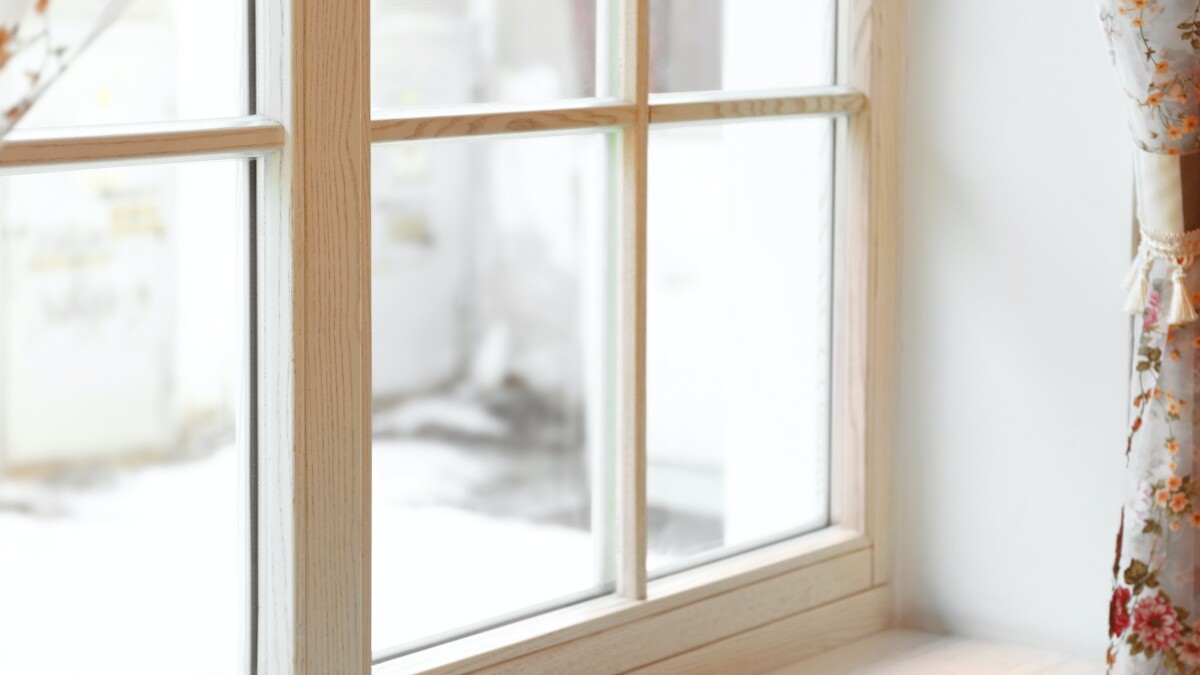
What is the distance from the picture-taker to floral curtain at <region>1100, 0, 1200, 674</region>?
1.58 metres

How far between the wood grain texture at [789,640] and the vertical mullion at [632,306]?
128mm

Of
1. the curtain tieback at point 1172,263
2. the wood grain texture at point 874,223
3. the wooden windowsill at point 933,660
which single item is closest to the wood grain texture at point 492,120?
the wood grain texture at point 874,223

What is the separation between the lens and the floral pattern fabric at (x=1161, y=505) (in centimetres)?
161

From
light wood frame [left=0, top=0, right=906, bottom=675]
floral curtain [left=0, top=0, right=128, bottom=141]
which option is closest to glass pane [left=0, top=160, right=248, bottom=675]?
light wood frame [left=0, top=0, right=906, bottom=675]

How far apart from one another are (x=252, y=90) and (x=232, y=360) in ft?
0.74

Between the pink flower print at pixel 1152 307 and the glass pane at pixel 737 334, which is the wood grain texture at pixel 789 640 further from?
the pink flower print at pixel 1152 307

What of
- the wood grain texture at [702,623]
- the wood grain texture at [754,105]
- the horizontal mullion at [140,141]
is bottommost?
the wood grain texture at [702,623]

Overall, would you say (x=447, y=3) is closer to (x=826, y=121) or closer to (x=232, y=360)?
(x=232, y=360)

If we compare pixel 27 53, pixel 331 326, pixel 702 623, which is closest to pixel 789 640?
pixel 702 623

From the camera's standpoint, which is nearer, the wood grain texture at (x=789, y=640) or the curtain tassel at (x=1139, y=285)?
the curtain tassel at (x=1139, y=285)

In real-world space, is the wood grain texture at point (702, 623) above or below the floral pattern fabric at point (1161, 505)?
below

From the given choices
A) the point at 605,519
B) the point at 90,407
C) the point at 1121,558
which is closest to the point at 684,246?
the point at 605,519

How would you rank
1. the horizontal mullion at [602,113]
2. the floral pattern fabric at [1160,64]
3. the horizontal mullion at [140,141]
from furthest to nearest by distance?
the floral pattern fabric at [1160,64]
the horizontal mullion at [602,113]
the horizontal mullion at [140,141]

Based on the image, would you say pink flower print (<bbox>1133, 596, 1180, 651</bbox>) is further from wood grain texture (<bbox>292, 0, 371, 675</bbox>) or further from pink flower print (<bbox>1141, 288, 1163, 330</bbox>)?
wood grain texture (<bbox>292, 0, 371, 675</bbox>)
